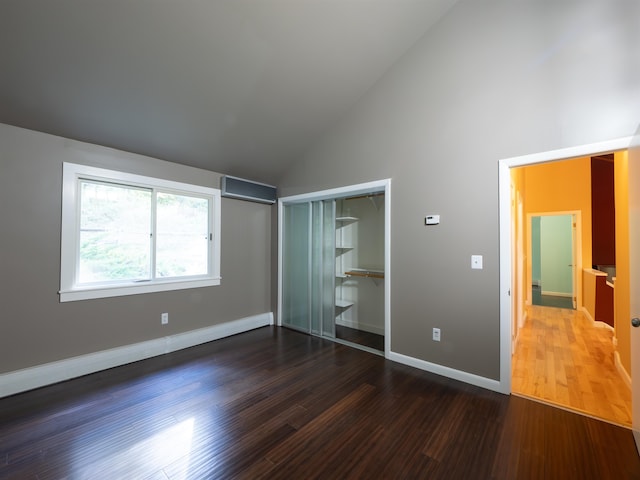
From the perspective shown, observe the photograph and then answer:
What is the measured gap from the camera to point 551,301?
6.61 metres


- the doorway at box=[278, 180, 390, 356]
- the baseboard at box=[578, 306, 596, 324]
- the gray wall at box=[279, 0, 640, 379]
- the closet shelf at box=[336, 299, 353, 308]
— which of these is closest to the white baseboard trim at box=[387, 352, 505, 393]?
the gray wall at box=[279, 0, 640, 379]

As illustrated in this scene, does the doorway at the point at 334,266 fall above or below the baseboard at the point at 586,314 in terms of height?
above

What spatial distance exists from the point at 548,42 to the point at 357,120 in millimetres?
1867

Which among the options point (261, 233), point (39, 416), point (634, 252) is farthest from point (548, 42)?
point (39, 416)

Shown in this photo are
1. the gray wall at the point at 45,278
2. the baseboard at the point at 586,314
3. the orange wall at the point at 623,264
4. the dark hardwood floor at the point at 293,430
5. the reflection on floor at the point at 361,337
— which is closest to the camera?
the dark hardwood floor at the point at 293,430

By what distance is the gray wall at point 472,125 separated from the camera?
2.00 metres

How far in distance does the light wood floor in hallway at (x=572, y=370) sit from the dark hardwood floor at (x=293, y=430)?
24cm

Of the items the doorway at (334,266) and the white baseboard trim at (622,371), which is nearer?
the white baseboard trim at (622,371)

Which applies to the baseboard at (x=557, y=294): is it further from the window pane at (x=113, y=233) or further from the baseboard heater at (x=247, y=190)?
the window pane at (x=113, y=233)

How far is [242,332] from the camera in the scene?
4078 millimetres

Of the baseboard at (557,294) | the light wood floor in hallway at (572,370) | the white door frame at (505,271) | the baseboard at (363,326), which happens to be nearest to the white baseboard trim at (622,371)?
the light wood floor in hallway at (572,370)

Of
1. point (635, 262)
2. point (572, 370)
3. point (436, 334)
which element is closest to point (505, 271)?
point (635, 262)

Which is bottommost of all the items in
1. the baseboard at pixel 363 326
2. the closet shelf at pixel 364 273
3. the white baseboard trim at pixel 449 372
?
the baseboard at pixel 363 326

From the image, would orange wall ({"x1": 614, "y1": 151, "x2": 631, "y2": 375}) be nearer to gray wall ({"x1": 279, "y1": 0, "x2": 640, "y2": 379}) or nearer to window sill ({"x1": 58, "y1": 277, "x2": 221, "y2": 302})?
gray wall ({"x1": 279, "y1": 0, "x2": 640, "y2": 379})
